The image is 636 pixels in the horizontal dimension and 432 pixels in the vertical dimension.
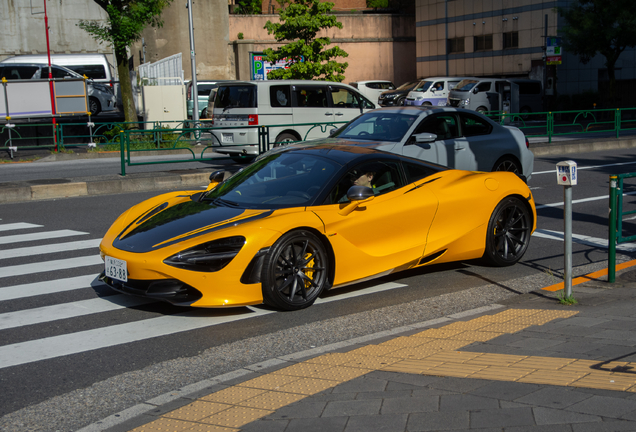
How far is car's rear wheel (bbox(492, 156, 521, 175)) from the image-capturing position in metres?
11.6

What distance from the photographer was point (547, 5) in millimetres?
42875

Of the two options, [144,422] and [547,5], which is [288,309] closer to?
[144,422]

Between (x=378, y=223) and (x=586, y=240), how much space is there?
12.5ft

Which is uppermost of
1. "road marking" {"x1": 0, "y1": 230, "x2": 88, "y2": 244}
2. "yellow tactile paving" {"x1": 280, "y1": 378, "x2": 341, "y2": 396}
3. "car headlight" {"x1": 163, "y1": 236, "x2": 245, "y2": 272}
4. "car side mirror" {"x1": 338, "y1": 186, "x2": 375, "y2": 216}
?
"car side mirror" {"x1": 338, "y1": 186, "x2": 375, "y2": 216}

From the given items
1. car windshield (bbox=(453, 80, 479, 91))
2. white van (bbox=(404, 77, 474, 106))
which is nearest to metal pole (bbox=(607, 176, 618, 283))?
car windshield (bbox=(453, 80, 479, 91))

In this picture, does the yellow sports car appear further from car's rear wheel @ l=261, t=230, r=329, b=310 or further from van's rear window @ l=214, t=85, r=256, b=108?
van's rear window @ l=214, t=85, r=256, b=108

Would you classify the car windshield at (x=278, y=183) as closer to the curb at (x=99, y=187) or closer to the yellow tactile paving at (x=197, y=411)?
→ the yellow tactile paving at (x=197, y=411)

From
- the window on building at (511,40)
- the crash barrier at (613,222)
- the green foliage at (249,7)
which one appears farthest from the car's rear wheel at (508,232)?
the green foliage at (249,7)

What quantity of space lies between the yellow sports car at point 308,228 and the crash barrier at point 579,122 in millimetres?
15435

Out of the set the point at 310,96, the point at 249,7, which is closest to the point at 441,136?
the point at 310,96

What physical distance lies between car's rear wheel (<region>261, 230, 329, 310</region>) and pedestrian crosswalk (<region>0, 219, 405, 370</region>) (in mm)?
309

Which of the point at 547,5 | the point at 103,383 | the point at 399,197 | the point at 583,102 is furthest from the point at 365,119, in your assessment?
the point at 547,5

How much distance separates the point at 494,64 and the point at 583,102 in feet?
26.9

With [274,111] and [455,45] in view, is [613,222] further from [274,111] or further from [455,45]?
[455,45]
